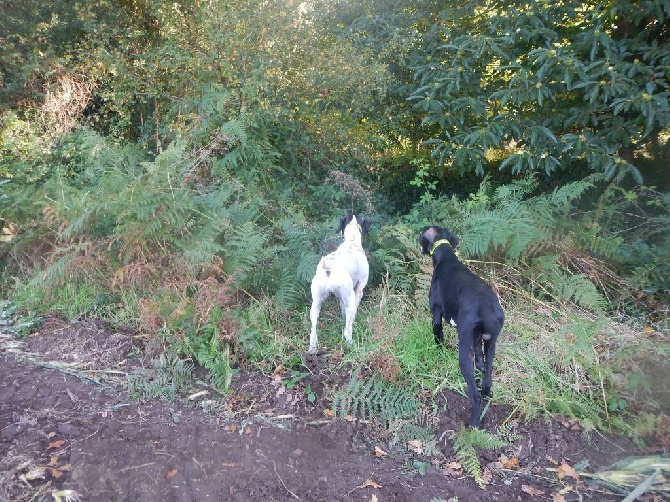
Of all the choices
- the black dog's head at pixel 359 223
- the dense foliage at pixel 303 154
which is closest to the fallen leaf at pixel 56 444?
the dense foliage at pixel 303 154

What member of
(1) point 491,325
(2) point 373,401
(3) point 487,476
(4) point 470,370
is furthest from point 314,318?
(3) point 487,476

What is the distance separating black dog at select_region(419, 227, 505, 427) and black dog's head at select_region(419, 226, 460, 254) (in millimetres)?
390

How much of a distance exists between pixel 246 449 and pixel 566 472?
2.13 m

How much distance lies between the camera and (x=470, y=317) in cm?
394

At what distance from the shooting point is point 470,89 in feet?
21.1

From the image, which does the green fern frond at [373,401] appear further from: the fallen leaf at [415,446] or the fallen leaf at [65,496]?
the fallen leaf at [65,496]

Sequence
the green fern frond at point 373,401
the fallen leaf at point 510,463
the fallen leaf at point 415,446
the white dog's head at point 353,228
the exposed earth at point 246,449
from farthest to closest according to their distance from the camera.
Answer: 1. the white dog's head at point 353,228
2. the green fern frond at point 373,401
3. the fallen leaf at point 415,446
4. the fallen leaf at point 510,463
5. the exposed earth at point 246,449

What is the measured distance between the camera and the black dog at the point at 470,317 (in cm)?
390

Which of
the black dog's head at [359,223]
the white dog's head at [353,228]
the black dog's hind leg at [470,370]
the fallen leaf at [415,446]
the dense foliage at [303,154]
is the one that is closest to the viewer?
the fallen leaf at [415,446]

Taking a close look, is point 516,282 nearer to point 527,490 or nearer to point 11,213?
point 527,490

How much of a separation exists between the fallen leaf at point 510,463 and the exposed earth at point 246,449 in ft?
0.04

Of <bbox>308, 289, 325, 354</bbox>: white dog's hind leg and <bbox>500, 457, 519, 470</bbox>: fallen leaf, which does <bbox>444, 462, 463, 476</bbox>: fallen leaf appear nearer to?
<bbox>500, 457, 519, 470</bbox>: fallen leaf

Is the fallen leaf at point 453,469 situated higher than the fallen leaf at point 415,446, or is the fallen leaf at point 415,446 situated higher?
the fallen leaf at point 415,446

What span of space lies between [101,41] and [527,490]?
815 cm
